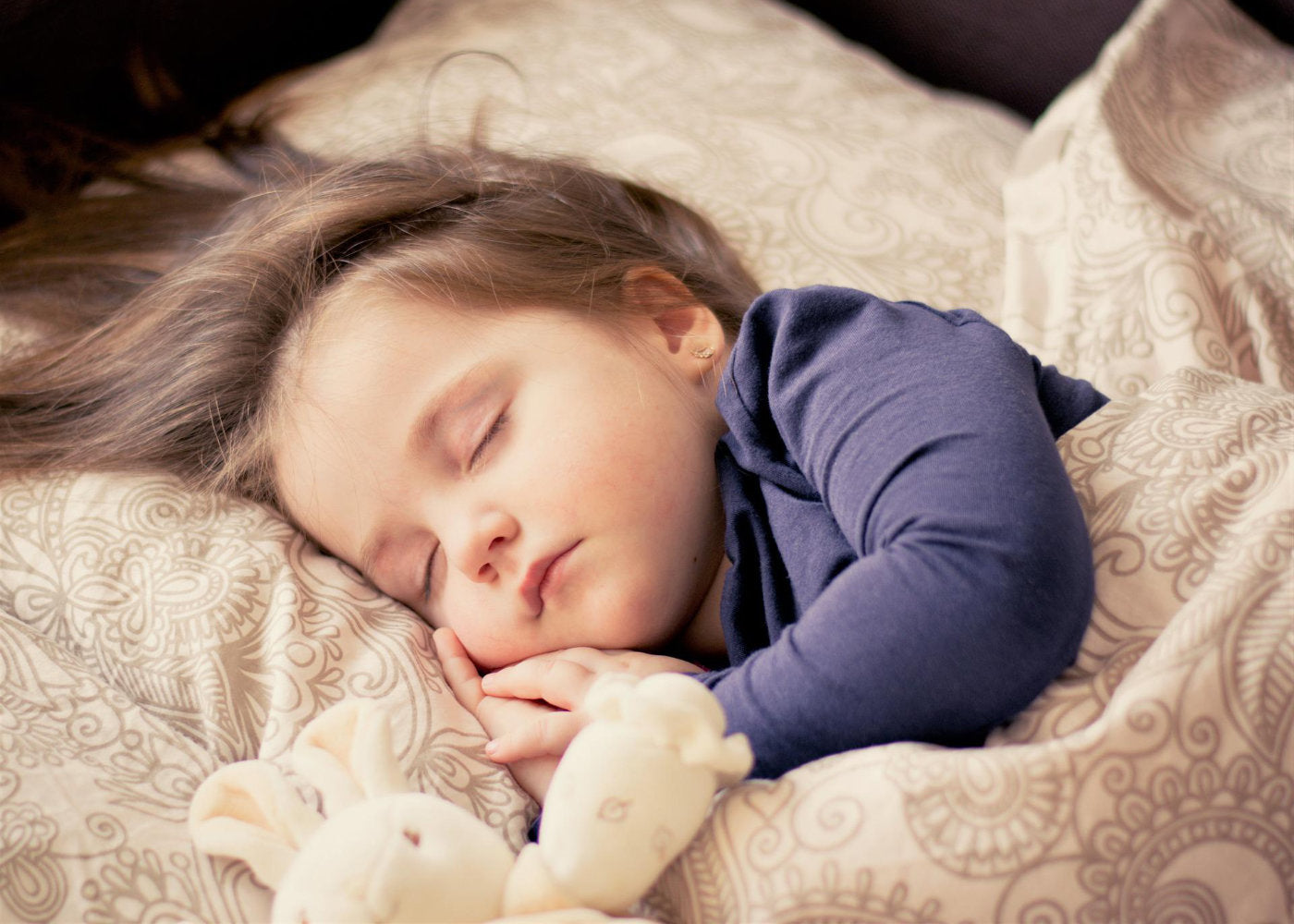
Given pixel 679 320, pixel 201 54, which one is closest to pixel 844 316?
pixel 679 320

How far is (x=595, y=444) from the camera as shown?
837 millimetres

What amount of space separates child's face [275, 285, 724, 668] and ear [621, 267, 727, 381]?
16 mm

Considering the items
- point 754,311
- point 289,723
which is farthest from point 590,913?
point 754,311

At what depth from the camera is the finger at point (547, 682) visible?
808 mm

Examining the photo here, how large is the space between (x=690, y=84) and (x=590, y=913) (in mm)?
1177

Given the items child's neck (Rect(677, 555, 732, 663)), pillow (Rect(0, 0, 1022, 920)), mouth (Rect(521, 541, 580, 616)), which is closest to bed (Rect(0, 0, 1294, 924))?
pillow (Rect(0, 0, 1022, 920))

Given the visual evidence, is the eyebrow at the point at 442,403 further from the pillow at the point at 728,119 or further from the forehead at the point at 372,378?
the pillow at the point at 728,119

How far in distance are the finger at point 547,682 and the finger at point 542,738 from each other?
31 mm

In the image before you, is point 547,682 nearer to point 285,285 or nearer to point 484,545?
point 484,545

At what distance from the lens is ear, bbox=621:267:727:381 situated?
0.97 metres

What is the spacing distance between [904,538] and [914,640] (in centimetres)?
7

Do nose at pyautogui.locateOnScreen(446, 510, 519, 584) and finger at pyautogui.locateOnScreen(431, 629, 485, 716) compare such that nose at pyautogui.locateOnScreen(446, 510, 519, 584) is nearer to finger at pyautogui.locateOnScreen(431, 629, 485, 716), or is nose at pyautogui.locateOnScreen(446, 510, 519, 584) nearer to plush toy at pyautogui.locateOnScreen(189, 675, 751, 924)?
finger at pyautogui.locateOnScreen(431, 629, 485, 716)

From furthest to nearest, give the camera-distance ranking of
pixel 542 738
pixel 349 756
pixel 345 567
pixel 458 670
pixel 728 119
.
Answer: pixel 728 119, pixel 345 567, pixel 458 670, pixel 542 738, pixel 349 756

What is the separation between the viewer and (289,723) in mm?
766
